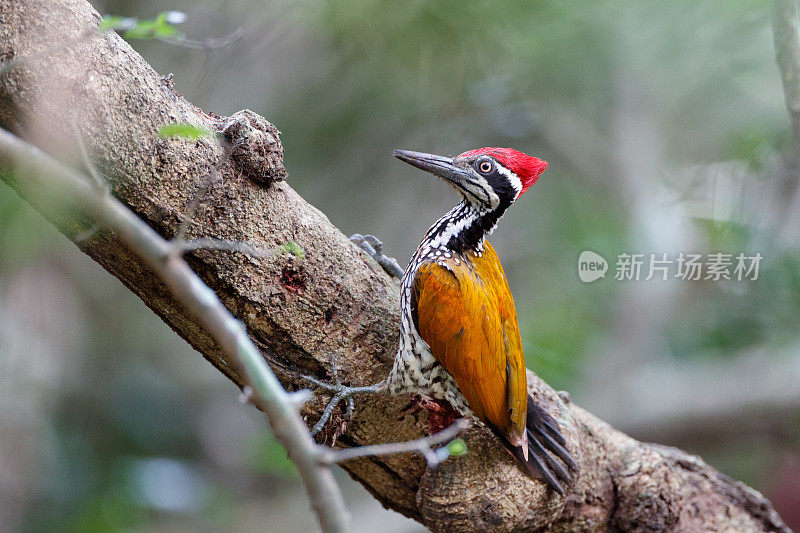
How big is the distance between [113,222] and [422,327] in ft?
4.38

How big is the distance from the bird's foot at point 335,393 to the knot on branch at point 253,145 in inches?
22.8

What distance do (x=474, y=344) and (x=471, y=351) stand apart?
0.02m

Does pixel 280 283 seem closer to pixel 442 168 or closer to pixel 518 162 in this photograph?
pixel 442 168

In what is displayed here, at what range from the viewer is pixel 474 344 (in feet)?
7.54

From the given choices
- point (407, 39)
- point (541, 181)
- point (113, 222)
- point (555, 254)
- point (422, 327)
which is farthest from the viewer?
point (541, 181)

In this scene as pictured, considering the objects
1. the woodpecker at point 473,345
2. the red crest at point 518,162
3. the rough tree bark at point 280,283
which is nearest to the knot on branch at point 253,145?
the rough tree bark at point 280,283

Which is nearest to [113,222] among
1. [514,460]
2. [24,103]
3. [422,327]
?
[24,103]

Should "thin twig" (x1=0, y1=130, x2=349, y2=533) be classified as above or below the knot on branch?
below

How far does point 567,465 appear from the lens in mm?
2398

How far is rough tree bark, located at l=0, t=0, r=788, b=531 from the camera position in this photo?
1725mm

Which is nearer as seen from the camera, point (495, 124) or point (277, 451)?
point (277, 451)

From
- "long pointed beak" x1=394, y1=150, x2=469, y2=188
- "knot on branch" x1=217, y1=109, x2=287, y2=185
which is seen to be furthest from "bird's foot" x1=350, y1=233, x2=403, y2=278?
"knot on branch" x1=217, y1=109, x2=287, y2=185

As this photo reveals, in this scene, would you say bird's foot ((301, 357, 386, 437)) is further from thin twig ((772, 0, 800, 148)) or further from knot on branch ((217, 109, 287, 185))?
thin twig ((772, 0, 800, 148))

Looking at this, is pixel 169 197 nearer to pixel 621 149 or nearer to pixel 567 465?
pixel 567 465
